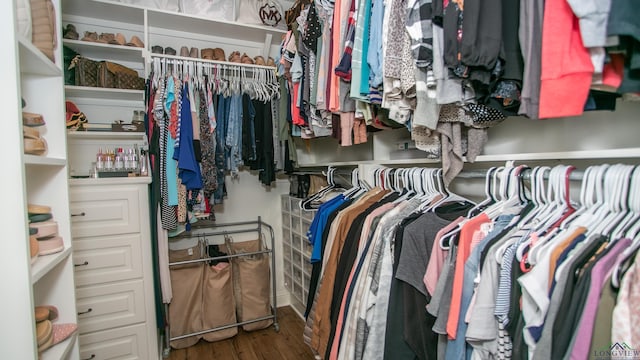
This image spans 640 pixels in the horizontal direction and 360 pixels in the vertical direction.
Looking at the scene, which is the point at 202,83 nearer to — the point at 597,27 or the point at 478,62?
the point at 478,62

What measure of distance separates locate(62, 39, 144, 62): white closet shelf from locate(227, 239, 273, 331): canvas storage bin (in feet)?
4.94

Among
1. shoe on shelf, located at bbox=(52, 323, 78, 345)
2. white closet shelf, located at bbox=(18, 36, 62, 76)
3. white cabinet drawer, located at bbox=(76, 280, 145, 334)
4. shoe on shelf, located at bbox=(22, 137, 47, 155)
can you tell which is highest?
white closet shelf, located at bbox=(18, 36, 62, 76)

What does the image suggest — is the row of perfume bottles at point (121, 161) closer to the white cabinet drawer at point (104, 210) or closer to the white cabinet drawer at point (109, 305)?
the white cabinet drawer at point (104, 210)

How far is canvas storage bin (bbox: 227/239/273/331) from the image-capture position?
234 centimetres

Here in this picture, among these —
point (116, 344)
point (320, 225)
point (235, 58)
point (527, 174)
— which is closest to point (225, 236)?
point (116, 344)

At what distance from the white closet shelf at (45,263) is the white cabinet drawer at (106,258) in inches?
28.4

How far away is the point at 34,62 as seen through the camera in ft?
3.22

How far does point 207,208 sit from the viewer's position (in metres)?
2.11

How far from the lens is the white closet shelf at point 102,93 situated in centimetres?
193

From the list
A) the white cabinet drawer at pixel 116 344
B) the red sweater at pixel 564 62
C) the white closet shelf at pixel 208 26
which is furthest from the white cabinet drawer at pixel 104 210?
the red sweater at pixel 564 62

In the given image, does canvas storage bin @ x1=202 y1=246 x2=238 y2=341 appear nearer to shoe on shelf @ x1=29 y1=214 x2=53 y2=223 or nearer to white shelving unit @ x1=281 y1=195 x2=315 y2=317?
white shelving unit @ x1=281 y1=195 x2=315 y2=317

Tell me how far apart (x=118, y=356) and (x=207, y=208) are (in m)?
0.97

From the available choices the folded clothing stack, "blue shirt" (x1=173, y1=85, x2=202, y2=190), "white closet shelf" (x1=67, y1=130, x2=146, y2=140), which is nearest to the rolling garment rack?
"blue shirt" (x1=173, y1=85, x2=202, y2=190)

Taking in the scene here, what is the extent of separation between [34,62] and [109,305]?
4.59 ft
